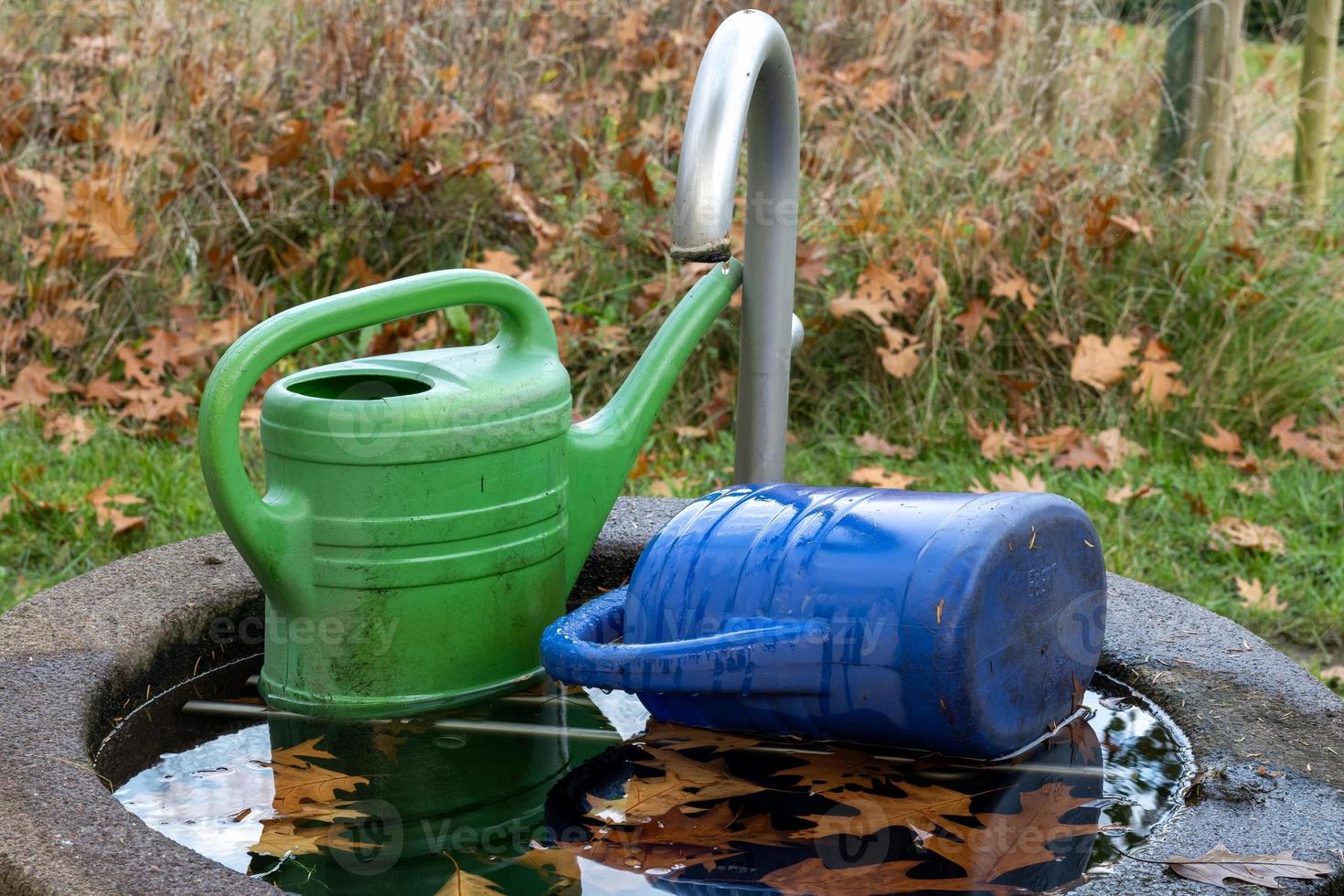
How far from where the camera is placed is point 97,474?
3.00 metres

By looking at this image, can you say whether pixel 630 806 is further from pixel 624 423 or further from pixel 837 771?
pixel 624 423

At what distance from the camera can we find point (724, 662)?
4.26 ft

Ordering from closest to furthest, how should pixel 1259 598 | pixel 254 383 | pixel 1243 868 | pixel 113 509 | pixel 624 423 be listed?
pixel 1243 868 < pixel 254 383 < pixel 624 423 < pixel 1259 598 < pixel 113 509

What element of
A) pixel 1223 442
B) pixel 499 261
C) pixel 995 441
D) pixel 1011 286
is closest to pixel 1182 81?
pixel 1011 286

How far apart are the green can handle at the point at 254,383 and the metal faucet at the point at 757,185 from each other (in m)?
0.33

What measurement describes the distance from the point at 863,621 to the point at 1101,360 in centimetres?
216

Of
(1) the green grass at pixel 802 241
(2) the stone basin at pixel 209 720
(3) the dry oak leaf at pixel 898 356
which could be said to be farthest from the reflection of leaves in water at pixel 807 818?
(3) the dry oak leaf at pixel 898 356

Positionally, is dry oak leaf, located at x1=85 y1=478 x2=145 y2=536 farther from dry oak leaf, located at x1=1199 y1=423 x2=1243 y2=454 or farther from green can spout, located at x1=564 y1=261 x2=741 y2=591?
dry oak leaf, located at x1=1199 y1=423 x2=1243 y2=454

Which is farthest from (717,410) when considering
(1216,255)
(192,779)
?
(192,779)

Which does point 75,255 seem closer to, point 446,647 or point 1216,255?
point 446,647

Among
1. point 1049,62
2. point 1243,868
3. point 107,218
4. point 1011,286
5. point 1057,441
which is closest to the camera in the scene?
point 1243,868

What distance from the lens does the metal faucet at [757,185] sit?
130cm

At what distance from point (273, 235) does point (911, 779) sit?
9.33ft

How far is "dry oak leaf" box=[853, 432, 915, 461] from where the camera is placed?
3195 millimetres
